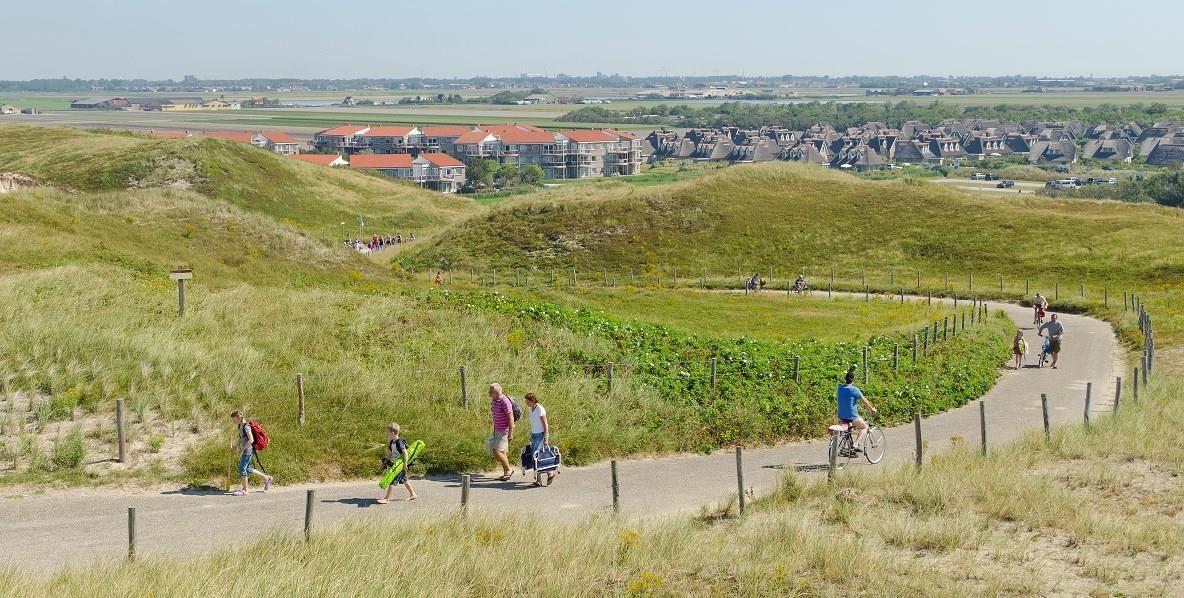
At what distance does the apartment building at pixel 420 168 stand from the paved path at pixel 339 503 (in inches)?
6204

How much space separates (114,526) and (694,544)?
946 centimetres

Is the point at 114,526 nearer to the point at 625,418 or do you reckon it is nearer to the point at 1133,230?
the point at 625,418

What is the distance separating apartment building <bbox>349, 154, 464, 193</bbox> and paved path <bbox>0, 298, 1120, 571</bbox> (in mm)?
157576

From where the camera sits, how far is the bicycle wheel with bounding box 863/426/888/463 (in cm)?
2325

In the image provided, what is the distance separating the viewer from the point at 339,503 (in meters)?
20.0

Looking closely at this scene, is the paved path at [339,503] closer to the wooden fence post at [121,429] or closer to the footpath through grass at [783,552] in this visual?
the wooden fence post at [121,429]

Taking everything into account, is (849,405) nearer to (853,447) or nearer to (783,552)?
(853,447)

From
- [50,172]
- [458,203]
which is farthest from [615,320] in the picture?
[458,203]

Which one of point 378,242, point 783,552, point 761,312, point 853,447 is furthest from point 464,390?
point 378,242

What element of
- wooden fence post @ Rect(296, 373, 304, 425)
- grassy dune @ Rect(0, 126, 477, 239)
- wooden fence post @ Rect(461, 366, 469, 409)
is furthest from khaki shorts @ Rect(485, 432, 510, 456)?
grassy dune @ Rect(0, 126, 477, 239)

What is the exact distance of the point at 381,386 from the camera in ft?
84.8

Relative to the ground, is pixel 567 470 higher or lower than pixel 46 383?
lower

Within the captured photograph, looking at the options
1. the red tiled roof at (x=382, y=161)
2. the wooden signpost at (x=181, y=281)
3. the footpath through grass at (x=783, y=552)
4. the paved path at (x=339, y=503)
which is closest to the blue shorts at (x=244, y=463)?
the paved path at (x=339, y=503)

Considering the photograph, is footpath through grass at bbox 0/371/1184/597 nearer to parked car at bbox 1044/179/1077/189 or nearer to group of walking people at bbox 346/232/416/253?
group of walking people at bbox 346/232/416/253
